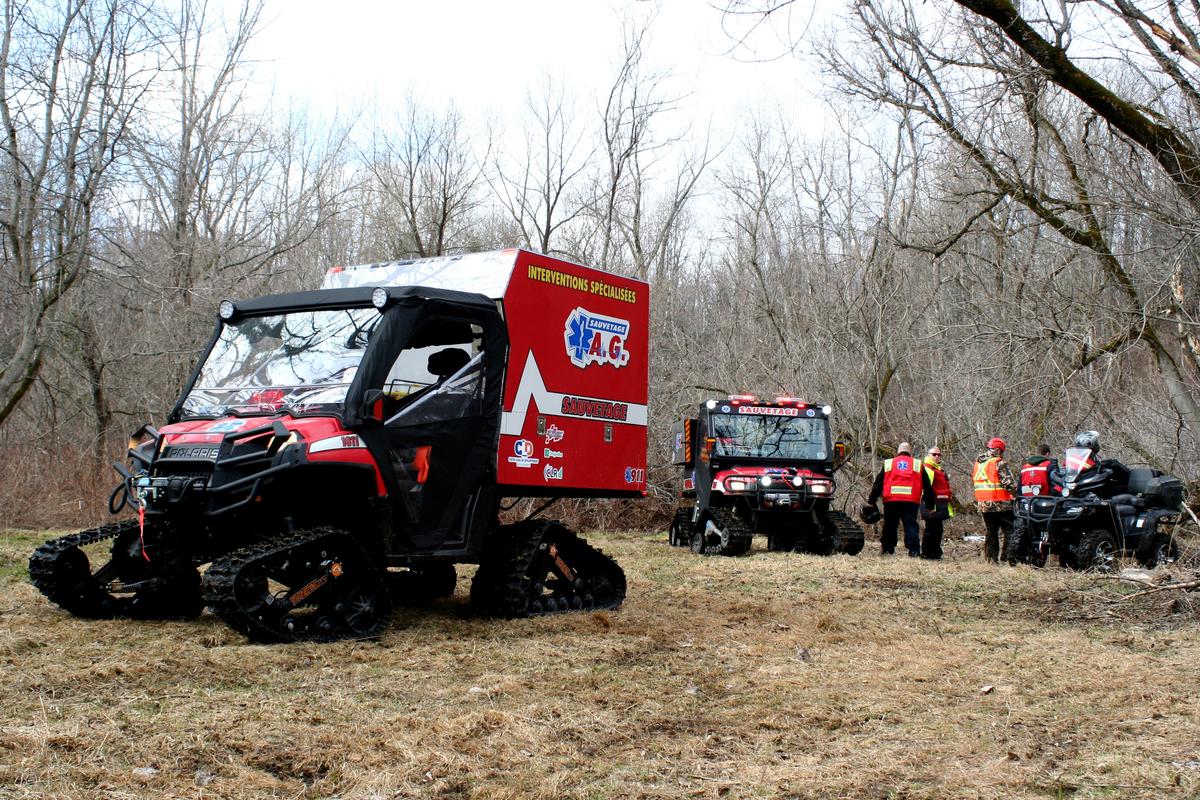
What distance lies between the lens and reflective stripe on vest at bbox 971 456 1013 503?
51.2ft

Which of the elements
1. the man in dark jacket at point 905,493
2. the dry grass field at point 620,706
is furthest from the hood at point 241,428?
the man in dark jacket at point 905,493

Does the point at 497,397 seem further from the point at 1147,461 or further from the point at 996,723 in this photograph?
the point at 1147,461

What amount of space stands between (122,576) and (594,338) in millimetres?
4099

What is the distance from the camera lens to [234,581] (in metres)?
6.89

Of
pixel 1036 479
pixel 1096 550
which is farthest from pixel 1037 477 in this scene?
pixel 1096 550

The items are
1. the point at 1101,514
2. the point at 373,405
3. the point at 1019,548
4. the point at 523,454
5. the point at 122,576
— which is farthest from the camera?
the point at 1019,548

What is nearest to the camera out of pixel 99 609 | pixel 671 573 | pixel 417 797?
pixel 417 797

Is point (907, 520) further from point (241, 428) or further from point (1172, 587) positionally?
point (241, 428)

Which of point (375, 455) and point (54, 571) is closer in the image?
point (375, 455)

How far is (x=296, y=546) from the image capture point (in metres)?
7.24

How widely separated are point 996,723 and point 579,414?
452 cm

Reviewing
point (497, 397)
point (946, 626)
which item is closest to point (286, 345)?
point (497, 397)

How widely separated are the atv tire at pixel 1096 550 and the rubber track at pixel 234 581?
9663mm

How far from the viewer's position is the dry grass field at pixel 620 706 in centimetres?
472
